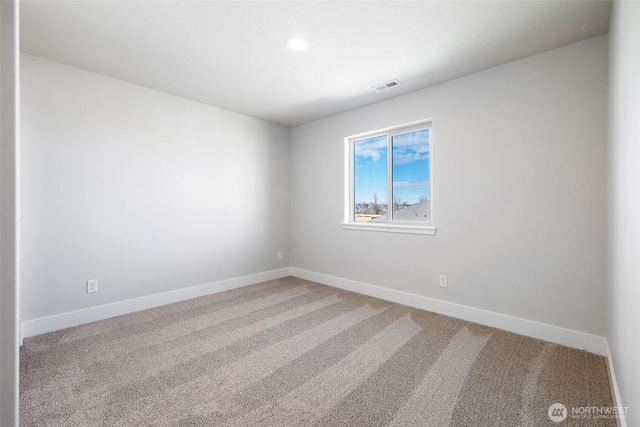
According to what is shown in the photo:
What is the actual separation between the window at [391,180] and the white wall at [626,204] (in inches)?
61.8

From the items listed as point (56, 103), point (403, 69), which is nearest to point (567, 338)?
point (403, 69)

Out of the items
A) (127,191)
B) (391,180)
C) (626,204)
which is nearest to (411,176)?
(391,180)

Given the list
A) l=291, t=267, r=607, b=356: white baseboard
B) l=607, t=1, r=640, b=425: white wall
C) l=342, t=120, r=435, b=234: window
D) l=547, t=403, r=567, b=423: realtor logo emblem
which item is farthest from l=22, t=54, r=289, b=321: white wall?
l=607, t=1, r=640, b=425: white wall

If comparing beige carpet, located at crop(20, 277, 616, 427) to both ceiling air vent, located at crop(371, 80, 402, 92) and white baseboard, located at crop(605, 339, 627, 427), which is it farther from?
ceiling air vent, located at crop(371, 80, 402, 92)

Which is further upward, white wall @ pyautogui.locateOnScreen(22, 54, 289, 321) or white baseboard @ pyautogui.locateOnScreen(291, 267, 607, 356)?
white wall @ pyautogui.locateOnScreen(22, 54, 289, 321)

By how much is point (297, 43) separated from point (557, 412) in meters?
2.92

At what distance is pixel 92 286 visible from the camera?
2.83 meters

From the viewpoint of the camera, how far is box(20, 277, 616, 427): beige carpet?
1.56 m

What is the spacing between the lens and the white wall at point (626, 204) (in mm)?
1148

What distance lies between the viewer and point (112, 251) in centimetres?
296

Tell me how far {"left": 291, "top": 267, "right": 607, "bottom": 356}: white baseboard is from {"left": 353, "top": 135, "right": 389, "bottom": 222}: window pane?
0.91 meters

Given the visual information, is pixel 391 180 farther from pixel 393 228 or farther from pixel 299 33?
pixel 299 33

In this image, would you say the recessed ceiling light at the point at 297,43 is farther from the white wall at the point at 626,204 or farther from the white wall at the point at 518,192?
the white wall at the point at 626,204

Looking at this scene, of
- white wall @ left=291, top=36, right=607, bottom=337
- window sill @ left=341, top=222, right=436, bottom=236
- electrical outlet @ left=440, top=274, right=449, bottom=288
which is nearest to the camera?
white wall @ left=291, top=36, right=607, bottom=337
